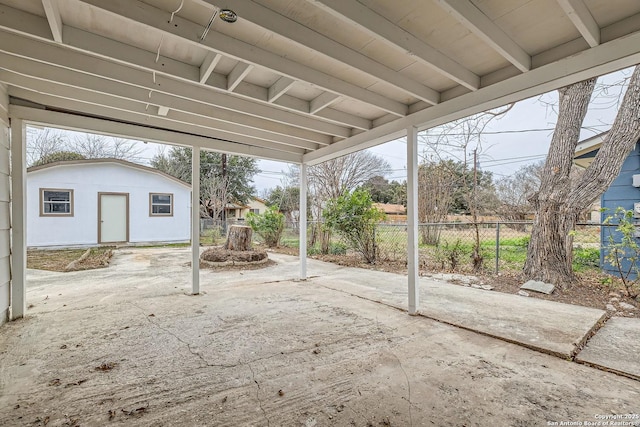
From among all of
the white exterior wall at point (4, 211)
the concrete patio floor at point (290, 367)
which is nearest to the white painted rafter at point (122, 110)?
the white exterior wall at point (4, 211)

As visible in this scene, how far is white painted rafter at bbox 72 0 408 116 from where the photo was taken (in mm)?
1689

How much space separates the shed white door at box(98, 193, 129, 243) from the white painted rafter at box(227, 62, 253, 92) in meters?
9.73

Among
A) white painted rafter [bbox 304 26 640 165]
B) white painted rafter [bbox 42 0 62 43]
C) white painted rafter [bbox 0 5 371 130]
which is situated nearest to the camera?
white painted rafter [bbox 42 0 62 43]

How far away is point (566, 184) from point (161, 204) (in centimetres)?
1174

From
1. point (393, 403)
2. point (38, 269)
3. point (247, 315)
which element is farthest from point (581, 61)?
point (38, 269)

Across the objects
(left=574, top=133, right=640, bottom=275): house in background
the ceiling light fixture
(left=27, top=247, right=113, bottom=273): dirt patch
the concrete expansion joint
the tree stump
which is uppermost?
the ceiling light fixture

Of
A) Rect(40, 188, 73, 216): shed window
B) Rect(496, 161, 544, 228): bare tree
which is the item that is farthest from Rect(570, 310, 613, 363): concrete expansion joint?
Rect(40, 188, 73, 216): shed window

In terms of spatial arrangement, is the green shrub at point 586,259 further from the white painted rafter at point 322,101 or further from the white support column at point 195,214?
the white support column at point 195,214

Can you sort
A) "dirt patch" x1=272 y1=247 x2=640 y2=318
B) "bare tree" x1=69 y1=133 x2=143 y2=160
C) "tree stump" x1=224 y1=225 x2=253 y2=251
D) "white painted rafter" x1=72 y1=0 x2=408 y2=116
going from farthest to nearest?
"bare tree" x1=69 y1=133 x2=143 y2=160, "tree stump" x1=224 y1=225 x2=253 y2=251, "dirt patch" x1=272 y1=247 x2=640 y2=318, "white painted rafter" x1=72 y1=0 x2=408 y2=116

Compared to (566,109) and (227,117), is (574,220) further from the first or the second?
(227,117)

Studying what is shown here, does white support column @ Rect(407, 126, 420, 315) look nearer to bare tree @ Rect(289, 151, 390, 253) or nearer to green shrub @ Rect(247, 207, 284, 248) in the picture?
bare tree @ Rect(289, 151, 390, 253)

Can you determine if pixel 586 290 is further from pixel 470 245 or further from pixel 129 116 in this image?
pixel 129 116

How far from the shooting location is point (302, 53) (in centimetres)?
226

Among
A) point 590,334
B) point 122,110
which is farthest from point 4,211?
point 590,334
